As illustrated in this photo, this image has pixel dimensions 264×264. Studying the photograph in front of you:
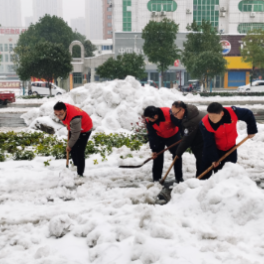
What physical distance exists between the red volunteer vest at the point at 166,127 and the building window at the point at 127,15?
4561cm

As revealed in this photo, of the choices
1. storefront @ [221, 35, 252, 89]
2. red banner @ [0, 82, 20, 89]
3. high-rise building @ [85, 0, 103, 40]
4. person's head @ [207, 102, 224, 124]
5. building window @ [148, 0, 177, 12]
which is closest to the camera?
person's head @ [207, 102, 224, 124]

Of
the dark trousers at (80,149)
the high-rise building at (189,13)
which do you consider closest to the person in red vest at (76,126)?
the dark trousers at (80,149)

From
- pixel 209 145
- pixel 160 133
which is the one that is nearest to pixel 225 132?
pixel 209 145

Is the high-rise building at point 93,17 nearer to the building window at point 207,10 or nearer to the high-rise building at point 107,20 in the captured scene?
the high-rise building at point 107,20

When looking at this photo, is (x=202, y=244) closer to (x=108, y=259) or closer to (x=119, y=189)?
(x=108, y=259)

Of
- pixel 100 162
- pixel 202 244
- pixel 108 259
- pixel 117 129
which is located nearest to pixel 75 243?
pixel 108 259

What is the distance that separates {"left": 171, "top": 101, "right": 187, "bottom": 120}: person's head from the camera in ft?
15.1

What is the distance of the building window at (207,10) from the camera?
4953 centimetres

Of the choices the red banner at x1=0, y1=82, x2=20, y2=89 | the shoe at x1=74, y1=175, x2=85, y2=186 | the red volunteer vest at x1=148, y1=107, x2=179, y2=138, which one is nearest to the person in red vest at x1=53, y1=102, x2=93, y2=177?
the shoe at x1=74, y1=175, x2=85, y2=186

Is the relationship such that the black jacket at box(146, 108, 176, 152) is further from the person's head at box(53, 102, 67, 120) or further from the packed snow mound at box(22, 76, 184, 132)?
the packed snow mound at box(22, 76, 184, 132)

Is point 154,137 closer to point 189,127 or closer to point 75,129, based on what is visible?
point 189,127

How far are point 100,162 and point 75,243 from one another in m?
3.19

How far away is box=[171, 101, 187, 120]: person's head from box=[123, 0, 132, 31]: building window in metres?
46.0

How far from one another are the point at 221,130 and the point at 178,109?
0.68 meters
